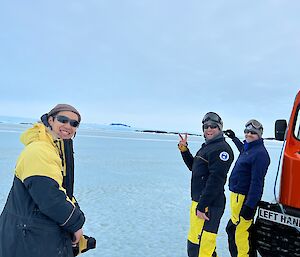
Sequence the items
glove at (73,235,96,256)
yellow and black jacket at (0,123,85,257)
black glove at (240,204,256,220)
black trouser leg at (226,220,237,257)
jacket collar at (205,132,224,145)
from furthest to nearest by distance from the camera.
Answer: black trouser leg at (226,220,237,257), black glove at (240,204,256,220), jacket collar at (205,132,224,145), glove at (73,235,96,256), yellow and black jacket at (0,123,85,257)

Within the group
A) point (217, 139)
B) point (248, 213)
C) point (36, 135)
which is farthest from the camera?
point (248, 213)

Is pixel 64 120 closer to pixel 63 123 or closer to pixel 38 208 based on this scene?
pixel 63 123

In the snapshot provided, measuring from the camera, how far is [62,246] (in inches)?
65.9

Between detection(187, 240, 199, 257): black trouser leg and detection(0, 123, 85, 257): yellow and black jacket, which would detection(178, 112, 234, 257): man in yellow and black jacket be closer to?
detection(187, 240, 199, 257): black trouser leg

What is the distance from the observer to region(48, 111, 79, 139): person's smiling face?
175 cm

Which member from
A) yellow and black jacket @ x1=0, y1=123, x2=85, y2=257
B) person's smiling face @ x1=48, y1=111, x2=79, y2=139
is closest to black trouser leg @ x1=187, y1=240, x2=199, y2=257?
yellow and black jacket @ x1=0, y1=123, x2=85, y2=257

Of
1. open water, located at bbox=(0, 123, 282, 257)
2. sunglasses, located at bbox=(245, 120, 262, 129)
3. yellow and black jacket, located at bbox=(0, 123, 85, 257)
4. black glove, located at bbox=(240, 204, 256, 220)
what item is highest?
sunglasses, located at bbox=(245, 120, 262, 129)

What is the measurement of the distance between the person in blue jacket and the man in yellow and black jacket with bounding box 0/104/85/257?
5.63 ft

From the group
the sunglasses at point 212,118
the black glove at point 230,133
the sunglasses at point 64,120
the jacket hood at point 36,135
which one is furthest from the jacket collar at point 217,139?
the jacket hood at point 36,135

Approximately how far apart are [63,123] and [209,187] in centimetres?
135

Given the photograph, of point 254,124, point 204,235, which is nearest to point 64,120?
point 204,235

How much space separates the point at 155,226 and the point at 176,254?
0.89 meters

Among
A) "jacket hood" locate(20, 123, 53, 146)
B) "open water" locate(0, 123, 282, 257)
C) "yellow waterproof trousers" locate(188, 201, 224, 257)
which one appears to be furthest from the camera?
"open water" locate(0, 123, 282, 257)

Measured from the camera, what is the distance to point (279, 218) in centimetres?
247
